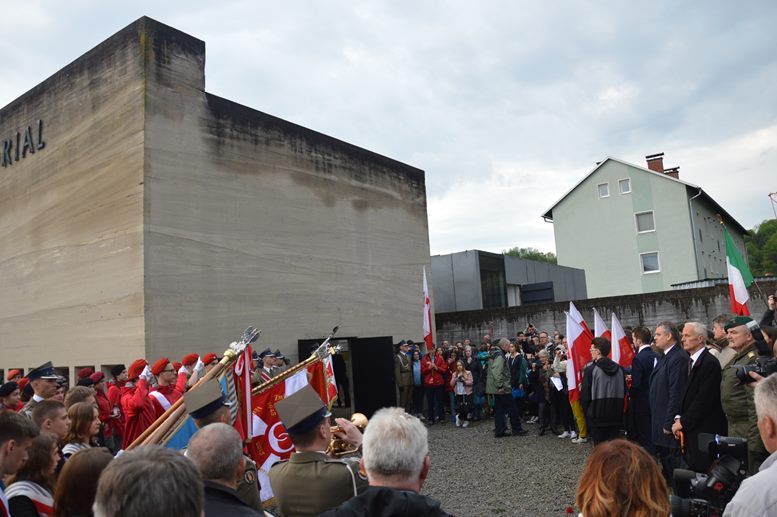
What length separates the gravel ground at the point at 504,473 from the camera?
7809 millimetres

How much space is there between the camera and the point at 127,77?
14570 millimetres

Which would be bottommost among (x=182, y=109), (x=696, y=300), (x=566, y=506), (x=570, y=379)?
(x=566, y=506)

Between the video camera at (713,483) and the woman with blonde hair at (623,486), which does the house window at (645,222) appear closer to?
the video camera at (713,483)

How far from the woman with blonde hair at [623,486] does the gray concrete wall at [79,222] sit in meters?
12.6

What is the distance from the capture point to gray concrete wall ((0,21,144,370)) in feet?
45.9

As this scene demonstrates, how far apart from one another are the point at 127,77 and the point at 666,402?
13.5m

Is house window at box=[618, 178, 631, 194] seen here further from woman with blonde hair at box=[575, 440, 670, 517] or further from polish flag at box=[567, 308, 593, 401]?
woman with blonde hair at box=[575, 440, 670, 517]

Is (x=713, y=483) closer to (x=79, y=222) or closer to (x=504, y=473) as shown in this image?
(x=504, y=473)

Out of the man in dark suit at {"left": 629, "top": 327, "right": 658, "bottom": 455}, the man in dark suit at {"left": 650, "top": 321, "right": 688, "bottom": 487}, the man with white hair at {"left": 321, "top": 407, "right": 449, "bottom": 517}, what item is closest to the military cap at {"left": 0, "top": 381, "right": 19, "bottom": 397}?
the man with white hair at {"left": 321, "top": 407, "right": 449, "bottom": 517}

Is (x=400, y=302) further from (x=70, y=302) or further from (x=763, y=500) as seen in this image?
(x=763, y=500)

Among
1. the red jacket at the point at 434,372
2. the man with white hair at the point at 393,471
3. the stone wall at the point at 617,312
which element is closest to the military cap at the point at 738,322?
the man with white hair at the point at 393,471

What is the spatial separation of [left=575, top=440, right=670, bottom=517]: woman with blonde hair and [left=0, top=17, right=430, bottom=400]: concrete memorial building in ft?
40.9

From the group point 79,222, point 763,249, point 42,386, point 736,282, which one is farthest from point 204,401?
point 763,249

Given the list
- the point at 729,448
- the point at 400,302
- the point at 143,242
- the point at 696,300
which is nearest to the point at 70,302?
the point at 143,242
